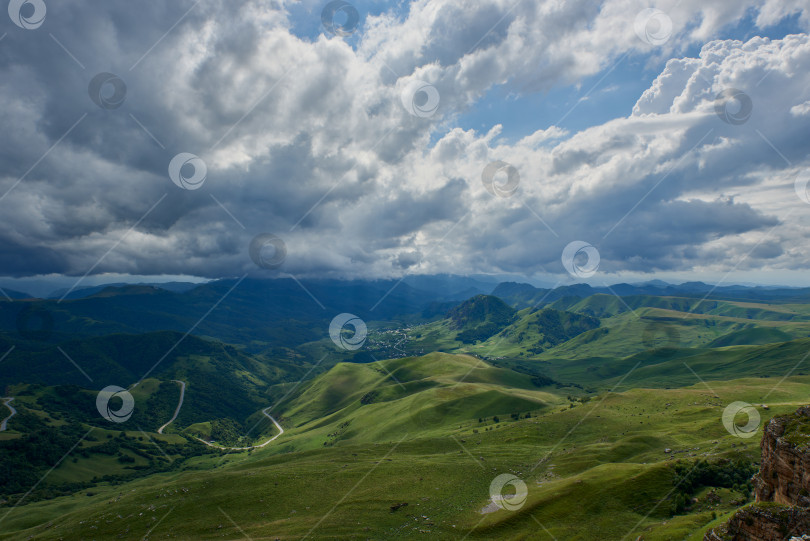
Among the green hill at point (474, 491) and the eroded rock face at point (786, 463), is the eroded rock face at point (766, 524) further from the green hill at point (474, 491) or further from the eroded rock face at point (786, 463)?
the green hill at point (474, 491)

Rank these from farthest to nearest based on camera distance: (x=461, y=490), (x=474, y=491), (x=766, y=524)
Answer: (x=461, y=490)
(x=474, y=491)
(x=766, y=524)

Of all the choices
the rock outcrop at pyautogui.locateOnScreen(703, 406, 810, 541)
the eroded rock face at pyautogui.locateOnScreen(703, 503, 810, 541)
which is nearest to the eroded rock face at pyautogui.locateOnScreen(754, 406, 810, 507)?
the rock outcrop at pyautogui.locateOnScreen(703, 406, 810, 541)

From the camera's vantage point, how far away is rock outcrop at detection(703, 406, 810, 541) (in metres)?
27.0

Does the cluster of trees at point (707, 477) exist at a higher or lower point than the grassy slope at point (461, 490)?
lower

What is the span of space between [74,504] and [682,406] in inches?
9012

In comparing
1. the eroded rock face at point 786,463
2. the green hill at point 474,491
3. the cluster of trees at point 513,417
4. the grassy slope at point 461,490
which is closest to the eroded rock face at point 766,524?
the eroded rock face at point 786,463

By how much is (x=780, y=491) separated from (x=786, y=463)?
294cm

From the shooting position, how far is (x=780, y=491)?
118 ft

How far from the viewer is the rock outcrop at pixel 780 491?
27.0m

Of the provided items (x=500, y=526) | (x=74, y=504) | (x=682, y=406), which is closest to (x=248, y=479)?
(x=500, y=526)

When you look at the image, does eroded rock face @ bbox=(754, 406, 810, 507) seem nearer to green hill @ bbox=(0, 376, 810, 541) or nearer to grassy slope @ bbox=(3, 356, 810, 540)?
green hill @ bbox=(0, 376, 810, 541)

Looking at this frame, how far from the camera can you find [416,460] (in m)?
109

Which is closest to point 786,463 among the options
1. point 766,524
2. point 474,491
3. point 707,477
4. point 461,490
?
point 766,524

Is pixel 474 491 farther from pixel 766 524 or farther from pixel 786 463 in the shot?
pixel 766 524
